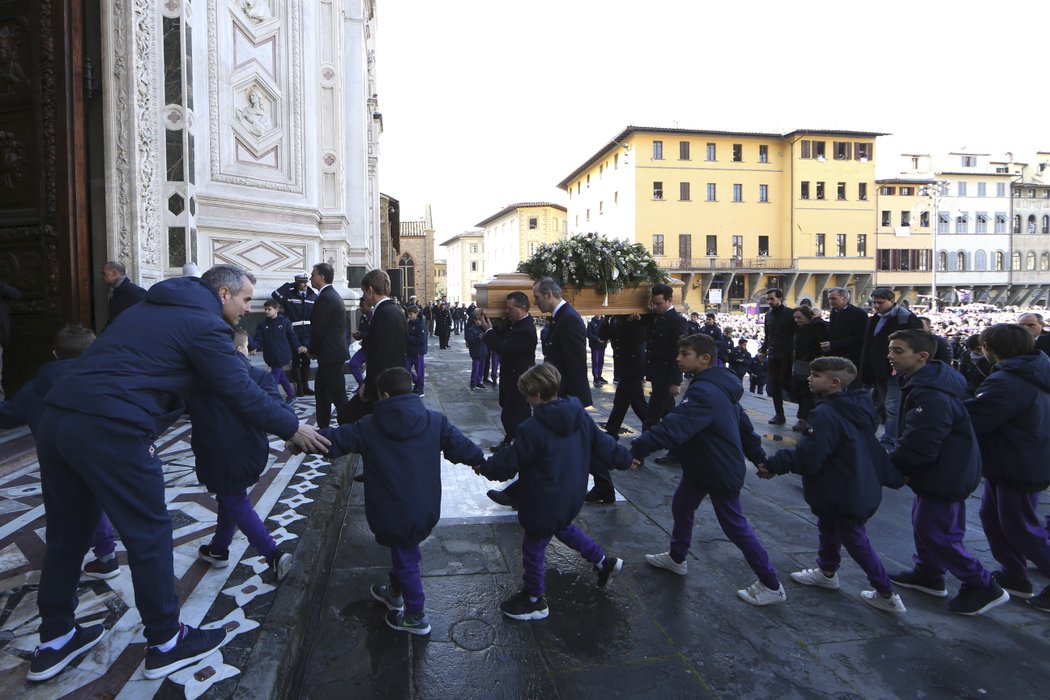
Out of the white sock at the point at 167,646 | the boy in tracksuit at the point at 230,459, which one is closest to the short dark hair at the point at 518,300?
the boy in tracksuit at the point at 230,459

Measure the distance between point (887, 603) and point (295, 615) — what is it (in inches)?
121

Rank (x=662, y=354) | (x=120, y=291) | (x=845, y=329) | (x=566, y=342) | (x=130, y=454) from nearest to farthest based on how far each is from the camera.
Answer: (x=130, y=454), (x=566, y=342), (x=120, y=291), (x=662, y=354), (x=845, y=329)

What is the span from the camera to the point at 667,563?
379cm

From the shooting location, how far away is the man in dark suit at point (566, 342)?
4.88 m

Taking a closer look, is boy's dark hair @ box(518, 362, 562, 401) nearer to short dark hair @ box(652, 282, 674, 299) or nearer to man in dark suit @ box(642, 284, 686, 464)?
man in dark suit @ box(642, 284, 686, 464)

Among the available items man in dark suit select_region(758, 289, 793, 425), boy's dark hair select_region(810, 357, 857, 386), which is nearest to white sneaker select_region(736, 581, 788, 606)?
boy's dark hair select_region(810, 357, 857, 386)

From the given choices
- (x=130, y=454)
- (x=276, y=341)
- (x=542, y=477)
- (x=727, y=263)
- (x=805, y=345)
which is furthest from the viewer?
(x=727, y=263)

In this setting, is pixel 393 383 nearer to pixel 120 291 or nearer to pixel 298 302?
pixel 120 291

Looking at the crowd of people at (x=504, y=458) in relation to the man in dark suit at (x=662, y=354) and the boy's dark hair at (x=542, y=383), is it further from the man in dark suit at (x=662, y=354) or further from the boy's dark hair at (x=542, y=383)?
the man in dark suit at (x=662, y=354)

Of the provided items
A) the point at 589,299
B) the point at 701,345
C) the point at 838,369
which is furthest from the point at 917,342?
the point at 589,299

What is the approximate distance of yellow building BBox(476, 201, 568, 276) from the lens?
209 ft

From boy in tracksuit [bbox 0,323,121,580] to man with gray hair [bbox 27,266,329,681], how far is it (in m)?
0.48

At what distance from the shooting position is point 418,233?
7131 cm

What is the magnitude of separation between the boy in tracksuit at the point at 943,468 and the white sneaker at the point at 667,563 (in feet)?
4.29
